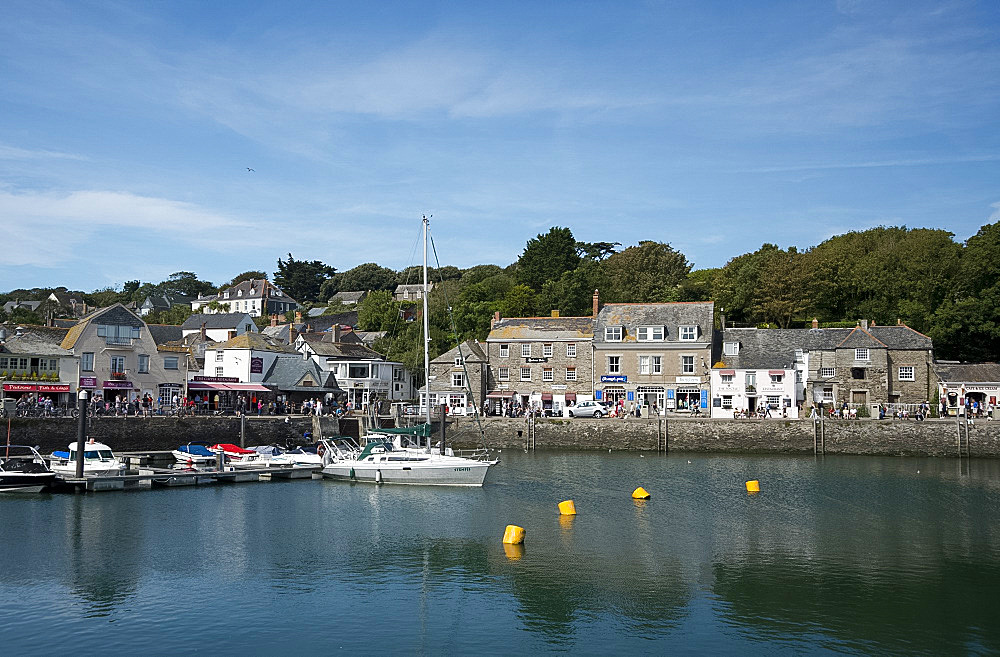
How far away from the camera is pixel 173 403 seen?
6147 centimetres

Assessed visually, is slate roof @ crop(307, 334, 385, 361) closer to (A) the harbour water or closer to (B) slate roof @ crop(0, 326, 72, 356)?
(B) slate roof @ crop(0, 326, 72, 356)

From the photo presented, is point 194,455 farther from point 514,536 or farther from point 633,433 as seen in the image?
point 633,433

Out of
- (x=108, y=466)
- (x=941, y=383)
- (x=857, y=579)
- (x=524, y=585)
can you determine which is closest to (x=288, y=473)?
(x=108, y=466)

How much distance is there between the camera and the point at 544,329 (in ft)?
242

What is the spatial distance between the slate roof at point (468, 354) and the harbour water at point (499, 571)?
3235 cm

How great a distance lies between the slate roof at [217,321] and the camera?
4424 inches

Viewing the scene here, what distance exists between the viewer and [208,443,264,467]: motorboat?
1846 inches

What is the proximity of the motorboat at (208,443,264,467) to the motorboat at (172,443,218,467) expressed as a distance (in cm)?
43

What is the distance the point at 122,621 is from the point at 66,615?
1.57m

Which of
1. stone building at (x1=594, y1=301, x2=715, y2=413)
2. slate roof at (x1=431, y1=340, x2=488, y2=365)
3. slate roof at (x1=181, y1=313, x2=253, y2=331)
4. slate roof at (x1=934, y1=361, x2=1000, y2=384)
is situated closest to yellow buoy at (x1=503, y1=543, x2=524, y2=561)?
stone building at (x1=594, y1=301, x2=715, y2=413)

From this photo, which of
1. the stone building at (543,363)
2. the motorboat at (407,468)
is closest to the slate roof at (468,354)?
the stone building at (543,363)

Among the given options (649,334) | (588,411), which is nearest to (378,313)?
(649,334)

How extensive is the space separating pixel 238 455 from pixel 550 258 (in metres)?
59.2

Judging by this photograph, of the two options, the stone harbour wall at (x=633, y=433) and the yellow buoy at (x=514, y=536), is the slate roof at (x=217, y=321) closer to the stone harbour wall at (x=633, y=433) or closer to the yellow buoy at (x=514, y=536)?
the stone harbour wall at (x=633, y=433)
